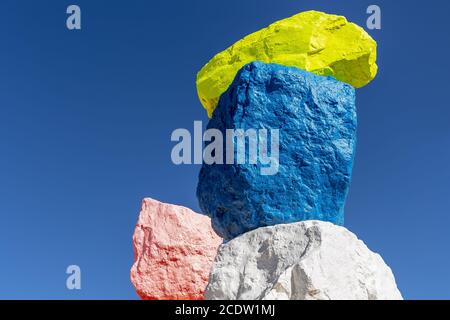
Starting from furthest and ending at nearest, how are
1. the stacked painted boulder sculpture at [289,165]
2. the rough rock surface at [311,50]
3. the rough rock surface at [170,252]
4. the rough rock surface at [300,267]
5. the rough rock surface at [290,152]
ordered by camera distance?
the rough rock surface at [170,252] < the rough rock surface at [311,50] < the rough rock surface at [290,152] < the stacked painted boulder sculpture at [289,165] < the rough rock surface at [300,267]

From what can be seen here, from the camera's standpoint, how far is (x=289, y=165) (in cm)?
516

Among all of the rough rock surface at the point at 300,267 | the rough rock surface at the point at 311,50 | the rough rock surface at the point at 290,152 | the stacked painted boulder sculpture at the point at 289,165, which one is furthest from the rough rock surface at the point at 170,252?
the rough rock surface at the point at 300,267

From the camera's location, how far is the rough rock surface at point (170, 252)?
9.30 metres

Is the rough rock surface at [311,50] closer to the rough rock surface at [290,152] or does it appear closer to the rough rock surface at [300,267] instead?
the rough rock surface at [290,152]

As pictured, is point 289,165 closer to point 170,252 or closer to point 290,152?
point 290,152

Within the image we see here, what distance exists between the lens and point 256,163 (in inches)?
202

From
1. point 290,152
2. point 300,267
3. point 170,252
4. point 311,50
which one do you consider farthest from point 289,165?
point 170,252

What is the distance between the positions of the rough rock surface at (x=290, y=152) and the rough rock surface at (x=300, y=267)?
30 cm

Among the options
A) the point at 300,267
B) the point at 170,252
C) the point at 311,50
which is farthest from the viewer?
the point at 170,252

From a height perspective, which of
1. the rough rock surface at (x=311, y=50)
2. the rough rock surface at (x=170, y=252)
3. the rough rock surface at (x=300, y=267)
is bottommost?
the rough rock surface at (x=300, y=267)

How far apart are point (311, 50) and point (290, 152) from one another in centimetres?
130

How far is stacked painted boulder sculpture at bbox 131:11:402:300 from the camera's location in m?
4.53

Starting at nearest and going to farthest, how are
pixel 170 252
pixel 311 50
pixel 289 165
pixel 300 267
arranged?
1. pixel 300 267
2. pixel 289 165
3. pixel 311 50
4. pixel 170 252
